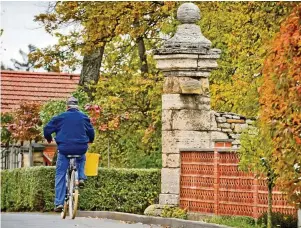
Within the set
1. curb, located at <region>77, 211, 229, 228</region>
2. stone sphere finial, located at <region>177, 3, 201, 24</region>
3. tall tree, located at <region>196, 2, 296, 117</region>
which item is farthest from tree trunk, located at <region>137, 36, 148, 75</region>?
stone sphere finial, located at <region>177, 3, 201, 24</region>

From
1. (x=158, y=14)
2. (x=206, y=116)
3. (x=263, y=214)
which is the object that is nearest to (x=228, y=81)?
(x=158, y=14)

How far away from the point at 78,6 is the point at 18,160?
28.6 ft

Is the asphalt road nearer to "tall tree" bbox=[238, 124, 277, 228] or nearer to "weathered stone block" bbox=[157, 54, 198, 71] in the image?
"weathered stone block" bbox=[157, 54, 198, 71]

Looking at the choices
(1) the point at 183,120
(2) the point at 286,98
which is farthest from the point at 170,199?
(2) the point at 286,98

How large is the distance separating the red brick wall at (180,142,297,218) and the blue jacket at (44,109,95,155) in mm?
2529

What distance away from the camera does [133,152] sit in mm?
29266

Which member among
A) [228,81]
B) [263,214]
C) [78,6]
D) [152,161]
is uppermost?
[78,6]

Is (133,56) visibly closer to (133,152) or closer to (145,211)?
(133,152)

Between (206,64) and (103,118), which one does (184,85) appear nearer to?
(206,64)

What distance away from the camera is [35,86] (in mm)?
47281

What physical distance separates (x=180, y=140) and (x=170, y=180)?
29.7 inches

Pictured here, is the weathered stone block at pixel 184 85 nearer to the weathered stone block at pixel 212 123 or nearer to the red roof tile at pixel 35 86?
the weathered stone block at pixel 212 123

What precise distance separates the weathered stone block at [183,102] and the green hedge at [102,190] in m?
1.91

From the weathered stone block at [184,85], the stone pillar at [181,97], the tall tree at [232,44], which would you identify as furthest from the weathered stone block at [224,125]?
the tall tree at [232,44]
